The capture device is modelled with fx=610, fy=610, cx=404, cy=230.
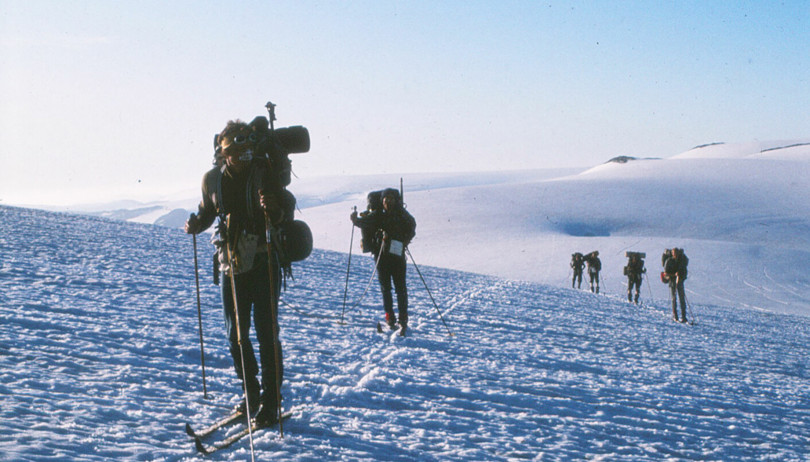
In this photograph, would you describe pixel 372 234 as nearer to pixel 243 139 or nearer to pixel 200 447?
pixel 243 139

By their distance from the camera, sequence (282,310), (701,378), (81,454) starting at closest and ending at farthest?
(81,454), (701,378), (282,310)

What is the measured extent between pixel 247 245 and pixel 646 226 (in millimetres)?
58671

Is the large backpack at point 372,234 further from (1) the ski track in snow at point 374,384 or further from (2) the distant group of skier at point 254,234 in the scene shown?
(2) the distant group of skier at point 254,234

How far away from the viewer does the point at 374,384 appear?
17.7 feet

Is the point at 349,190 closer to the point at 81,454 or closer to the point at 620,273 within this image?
the point at 620,273

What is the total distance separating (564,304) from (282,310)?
9257 millimetres

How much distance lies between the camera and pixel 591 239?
48.8 metres

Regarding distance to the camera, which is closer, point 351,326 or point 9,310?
point 9,310

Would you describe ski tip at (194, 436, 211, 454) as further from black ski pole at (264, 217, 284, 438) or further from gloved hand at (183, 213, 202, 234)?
gloved hand at (183, 213, 202, 234)

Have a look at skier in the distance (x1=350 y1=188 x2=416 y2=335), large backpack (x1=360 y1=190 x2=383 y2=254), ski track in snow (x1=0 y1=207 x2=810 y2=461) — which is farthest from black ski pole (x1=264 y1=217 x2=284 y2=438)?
large backpack (x1=360 y1=190 x2=383 y2=254)

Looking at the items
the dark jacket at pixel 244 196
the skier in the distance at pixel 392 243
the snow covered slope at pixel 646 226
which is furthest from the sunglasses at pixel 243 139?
the snow covered slope at pixel 646 226

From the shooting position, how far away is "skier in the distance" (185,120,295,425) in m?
3.93

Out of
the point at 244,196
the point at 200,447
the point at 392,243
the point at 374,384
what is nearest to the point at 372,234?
the point at 392,243

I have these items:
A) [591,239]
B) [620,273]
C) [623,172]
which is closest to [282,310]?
[620,273]
